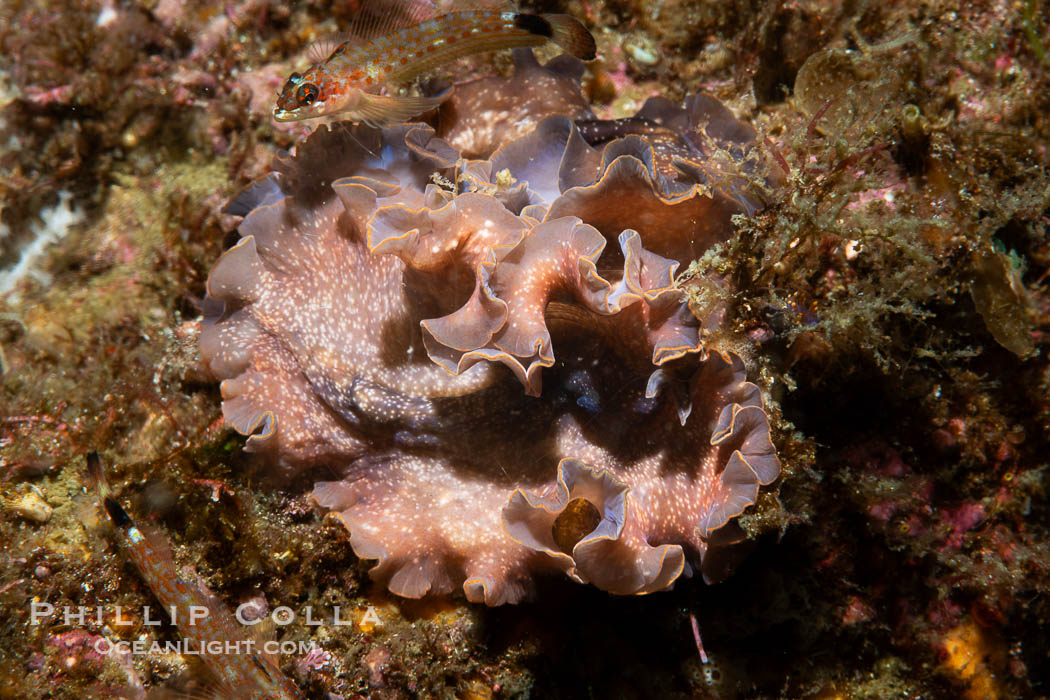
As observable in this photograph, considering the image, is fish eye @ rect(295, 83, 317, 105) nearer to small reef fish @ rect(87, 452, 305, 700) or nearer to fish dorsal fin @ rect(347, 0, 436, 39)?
fish dorsal fin @ rect(347, 0, 436, 39)

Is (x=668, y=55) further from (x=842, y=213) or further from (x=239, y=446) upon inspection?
(x=239, y=446)

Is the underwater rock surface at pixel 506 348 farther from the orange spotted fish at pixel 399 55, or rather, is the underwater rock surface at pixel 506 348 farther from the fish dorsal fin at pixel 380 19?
the fish dorsal fin at pixel 380 19

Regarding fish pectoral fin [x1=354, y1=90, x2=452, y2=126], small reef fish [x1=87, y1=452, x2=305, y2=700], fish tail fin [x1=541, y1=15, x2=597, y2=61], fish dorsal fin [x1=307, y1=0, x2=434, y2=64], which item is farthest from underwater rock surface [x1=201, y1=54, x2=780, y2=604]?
small reef fish [x1=87, y1=452, x2=305, y2=700]

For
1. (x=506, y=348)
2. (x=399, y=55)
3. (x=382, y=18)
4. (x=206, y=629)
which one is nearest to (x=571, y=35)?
(x=399, y=55)

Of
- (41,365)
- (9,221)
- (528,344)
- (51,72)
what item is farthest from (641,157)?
(9,221)

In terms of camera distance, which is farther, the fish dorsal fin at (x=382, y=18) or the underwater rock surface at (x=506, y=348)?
the fish dorsal fin at (x=382, y=18)

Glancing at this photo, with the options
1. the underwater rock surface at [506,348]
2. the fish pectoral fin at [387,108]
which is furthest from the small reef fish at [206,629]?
the fish pectoral fin at [387,108]

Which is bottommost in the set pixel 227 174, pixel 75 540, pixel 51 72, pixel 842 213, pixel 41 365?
pixel 75 540

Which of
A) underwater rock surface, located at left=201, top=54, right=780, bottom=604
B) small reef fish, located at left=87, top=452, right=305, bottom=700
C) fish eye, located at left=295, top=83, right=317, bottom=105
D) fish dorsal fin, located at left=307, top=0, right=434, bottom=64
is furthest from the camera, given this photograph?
fish dorsal fin, located at left=307, top=0, right=434, bottom=64
